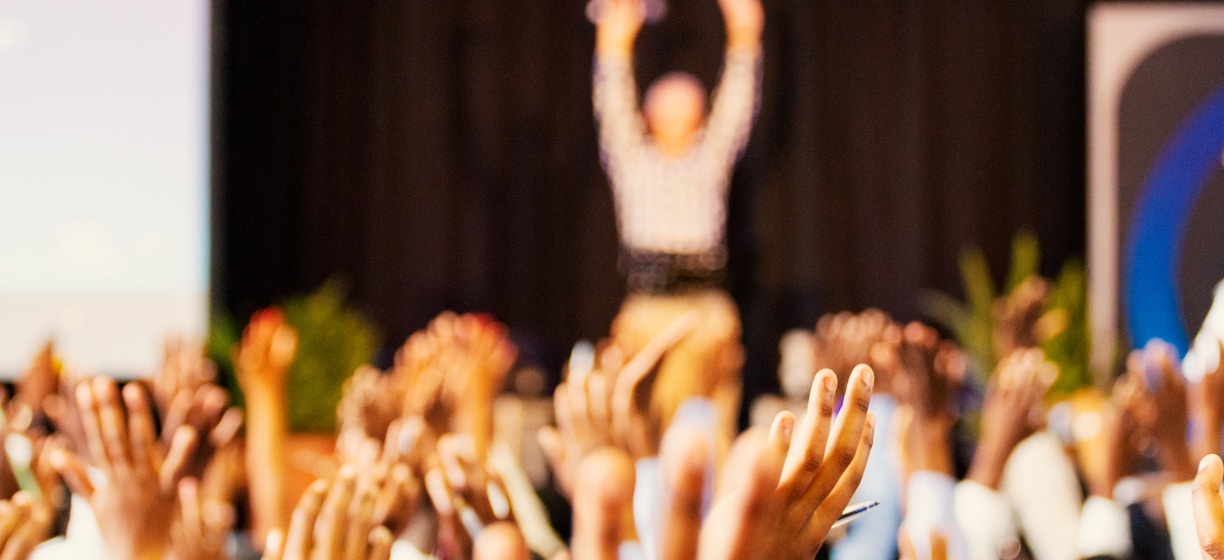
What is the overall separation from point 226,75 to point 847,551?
14.1ft

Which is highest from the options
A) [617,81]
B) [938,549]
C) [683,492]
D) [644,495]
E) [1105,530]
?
[617,81]

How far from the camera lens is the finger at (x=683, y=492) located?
75cm

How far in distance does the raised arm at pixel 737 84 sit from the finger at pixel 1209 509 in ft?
14.0

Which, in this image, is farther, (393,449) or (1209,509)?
(393,449)

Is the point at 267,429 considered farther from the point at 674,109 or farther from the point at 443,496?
the point at 674,109

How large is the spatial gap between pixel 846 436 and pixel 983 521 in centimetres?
89

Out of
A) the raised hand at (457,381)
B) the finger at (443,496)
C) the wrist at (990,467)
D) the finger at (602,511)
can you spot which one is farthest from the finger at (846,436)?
the raised hand at (457,381)

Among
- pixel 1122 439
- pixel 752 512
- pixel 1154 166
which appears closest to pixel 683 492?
pixel 752 512

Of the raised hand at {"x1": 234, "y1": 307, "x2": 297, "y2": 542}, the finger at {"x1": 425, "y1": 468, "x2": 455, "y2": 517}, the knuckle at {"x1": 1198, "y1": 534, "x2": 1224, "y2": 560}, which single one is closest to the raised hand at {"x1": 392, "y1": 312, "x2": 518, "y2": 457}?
the raised hand at {"x1": 234, "y1": 307, "x2": 297, "y2": 542}

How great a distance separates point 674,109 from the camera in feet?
16.6

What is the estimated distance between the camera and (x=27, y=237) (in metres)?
3.88

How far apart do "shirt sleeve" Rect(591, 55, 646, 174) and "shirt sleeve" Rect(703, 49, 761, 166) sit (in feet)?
1.10

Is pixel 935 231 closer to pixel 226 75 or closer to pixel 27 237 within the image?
pixel 226 75

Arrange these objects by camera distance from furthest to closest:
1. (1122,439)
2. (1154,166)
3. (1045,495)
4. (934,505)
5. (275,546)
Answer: (1154,166), (1045,495), (1122,439), (934,505), (275,546)
